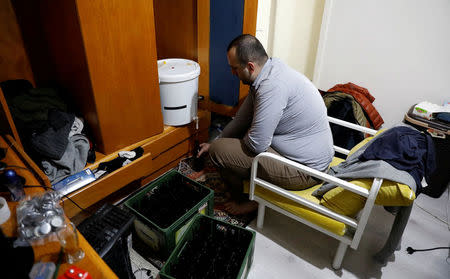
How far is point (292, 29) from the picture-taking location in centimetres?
260

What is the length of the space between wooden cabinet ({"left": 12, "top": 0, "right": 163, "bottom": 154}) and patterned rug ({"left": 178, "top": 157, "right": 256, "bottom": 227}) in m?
0.49

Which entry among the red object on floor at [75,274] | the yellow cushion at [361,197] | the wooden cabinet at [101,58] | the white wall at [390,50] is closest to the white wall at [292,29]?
the white wall at [390,50]

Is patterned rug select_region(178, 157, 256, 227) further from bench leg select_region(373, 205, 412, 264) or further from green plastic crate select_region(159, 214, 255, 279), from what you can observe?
bench leg select_region(373, 205, 412, 264)

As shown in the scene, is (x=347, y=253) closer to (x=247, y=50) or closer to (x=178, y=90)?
(x=247, y=50)

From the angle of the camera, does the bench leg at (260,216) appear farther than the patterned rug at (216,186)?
No

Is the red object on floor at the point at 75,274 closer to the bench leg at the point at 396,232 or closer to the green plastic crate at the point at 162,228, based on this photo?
the green plastic crate at the point at 162,228

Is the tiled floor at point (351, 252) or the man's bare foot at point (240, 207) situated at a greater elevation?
the man's bare foot at point (240, 207)

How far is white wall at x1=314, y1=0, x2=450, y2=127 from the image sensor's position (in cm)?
201

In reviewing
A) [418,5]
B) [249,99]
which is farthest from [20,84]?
[418,5]

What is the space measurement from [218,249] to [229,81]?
4.17ft

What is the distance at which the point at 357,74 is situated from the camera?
238 cm

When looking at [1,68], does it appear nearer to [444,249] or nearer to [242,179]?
[242,179]

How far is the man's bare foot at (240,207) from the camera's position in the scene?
6.25 feet

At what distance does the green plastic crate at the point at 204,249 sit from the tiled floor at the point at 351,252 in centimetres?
21
